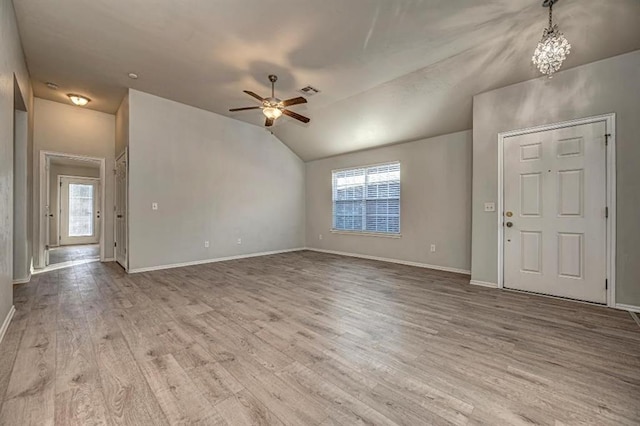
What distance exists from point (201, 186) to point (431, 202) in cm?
462

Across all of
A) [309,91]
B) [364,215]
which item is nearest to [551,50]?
[309,91]

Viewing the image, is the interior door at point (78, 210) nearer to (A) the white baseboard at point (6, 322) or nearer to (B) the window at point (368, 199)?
(A) the white baseboard at point (6, 322)

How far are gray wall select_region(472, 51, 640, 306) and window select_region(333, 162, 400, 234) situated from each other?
74.1 inches

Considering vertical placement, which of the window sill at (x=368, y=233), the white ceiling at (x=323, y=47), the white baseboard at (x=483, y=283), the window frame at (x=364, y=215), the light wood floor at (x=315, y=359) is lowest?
the light wood floor at (x=315, y=359)

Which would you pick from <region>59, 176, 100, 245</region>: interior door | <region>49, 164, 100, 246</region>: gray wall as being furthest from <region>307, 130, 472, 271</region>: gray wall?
<region>49, 164, 100, 246</region>: gray wall

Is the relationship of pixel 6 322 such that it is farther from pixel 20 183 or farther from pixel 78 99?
pixel 78 99

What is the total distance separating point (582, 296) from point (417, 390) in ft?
9.92

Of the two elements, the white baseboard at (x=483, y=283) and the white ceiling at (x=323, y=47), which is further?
the white baseboard at (x=483, y=283)

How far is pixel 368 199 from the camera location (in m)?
6.23

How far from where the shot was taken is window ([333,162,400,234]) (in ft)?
18.9

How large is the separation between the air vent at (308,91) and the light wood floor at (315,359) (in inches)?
129

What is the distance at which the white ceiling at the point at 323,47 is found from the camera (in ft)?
8.91

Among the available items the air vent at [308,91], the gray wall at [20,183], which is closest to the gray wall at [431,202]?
the air vent at [308,91]

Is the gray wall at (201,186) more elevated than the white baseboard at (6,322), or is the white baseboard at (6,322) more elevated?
the gray wall at (201,186)
